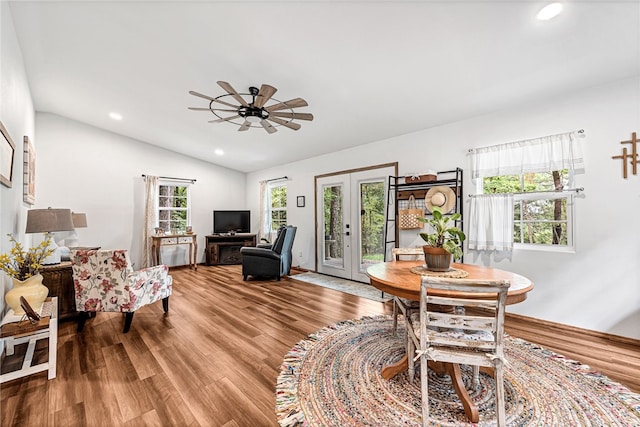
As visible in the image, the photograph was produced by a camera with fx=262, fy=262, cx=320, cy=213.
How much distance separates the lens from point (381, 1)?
1.89 m

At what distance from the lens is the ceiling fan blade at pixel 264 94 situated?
2387 mm

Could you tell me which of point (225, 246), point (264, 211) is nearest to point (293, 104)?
point (264, 211)

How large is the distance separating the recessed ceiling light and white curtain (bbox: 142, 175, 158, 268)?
259 inches

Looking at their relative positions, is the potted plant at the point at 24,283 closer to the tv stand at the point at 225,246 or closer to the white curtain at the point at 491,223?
the tv stand at the point at 225,246

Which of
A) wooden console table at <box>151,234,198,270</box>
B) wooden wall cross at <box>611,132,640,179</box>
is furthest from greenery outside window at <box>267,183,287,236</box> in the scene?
wooden wall cross at <box>611,132,640,179</box>

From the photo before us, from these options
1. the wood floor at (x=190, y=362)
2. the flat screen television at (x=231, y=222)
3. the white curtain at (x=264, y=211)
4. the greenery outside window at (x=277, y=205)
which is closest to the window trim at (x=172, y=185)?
the flat screen television at (x=231, y=222)

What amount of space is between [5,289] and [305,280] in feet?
11.9

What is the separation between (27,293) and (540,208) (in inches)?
196

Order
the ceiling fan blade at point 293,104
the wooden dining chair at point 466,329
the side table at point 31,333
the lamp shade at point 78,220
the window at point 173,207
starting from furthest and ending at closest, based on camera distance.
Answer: the window at point 173,207 < the lamp shade at point 78,220 < the ceiling fan blade at point 293,104 < the side table at point 31,333 < the wooden dining chair at point 466,329

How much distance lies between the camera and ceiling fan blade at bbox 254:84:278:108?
7.83 ft

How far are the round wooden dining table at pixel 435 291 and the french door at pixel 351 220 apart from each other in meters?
2.33

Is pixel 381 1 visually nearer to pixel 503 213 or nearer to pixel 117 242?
pixel 503 213

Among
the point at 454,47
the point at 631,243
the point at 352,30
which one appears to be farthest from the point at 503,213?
the point at 352,30

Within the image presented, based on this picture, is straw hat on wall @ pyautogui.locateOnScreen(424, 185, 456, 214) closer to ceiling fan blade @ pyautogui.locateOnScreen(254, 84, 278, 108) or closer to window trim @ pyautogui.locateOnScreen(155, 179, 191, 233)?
ceiling fan blade @ pyautogui.locateOnScreen(254, 84, 278, 108)
